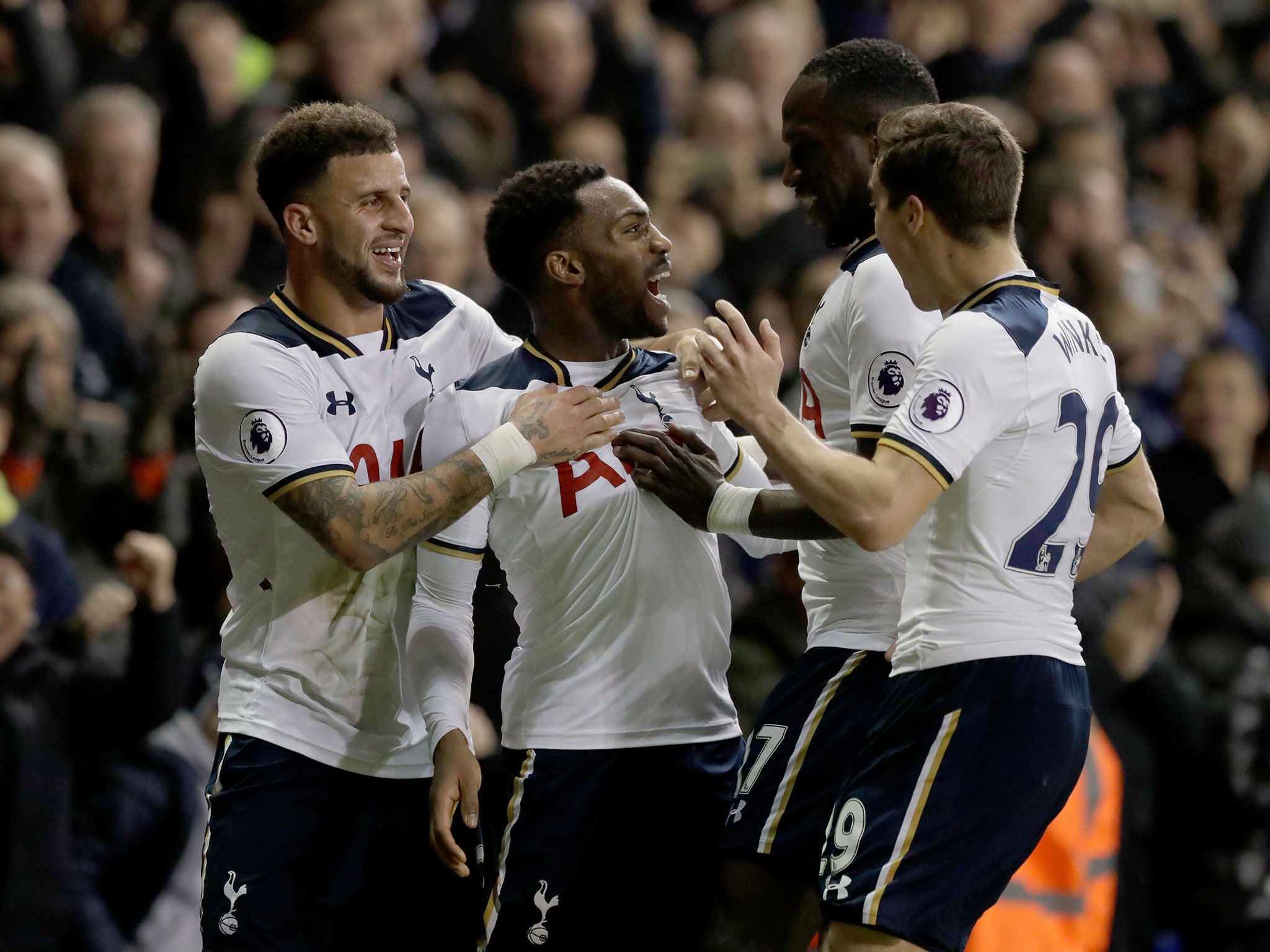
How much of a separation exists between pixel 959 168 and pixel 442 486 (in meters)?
1.33

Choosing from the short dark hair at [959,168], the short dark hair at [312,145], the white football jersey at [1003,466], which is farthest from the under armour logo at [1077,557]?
the short dark hair at [312,145]

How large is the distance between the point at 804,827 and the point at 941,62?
7.22 meters

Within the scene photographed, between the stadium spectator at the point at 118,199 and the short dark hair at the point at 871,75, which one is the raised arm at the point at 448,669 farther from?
the stadium spectator at the point at 118,199

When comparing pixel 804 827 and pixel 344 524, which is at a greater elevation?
pixel 344 524

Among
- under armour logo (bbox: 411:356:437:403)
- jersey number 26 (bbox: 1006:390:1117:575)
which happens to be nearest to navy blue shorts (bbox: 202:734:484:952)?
under armour logo (bbox: 411:356:437:403)

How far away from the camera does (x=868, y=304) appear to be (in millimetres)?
3865

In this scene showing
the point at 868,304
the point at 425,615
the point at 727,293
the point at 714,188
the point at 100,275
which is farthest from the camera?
the point at 714,188

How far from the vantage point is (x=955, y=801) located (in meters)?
3.49

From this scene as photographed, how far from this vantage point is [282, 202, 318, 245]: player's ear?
14.0 ft

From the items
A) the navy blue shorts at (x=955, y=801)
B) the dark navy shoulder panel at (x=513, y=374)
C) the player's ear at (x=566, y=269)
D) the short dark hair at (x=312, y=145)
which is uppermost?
the short dark hair at (x=312, y=145)

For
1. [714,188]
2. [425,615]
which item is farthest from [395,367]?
[714,188]

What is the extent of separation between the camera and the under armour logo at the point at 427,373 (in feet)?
14.3

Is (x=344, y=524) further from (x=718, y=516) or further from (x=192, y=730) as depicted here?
(x=192, y=730)

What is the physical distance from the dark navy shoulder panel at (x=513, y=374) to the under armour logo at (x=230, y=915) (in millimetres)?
1297
